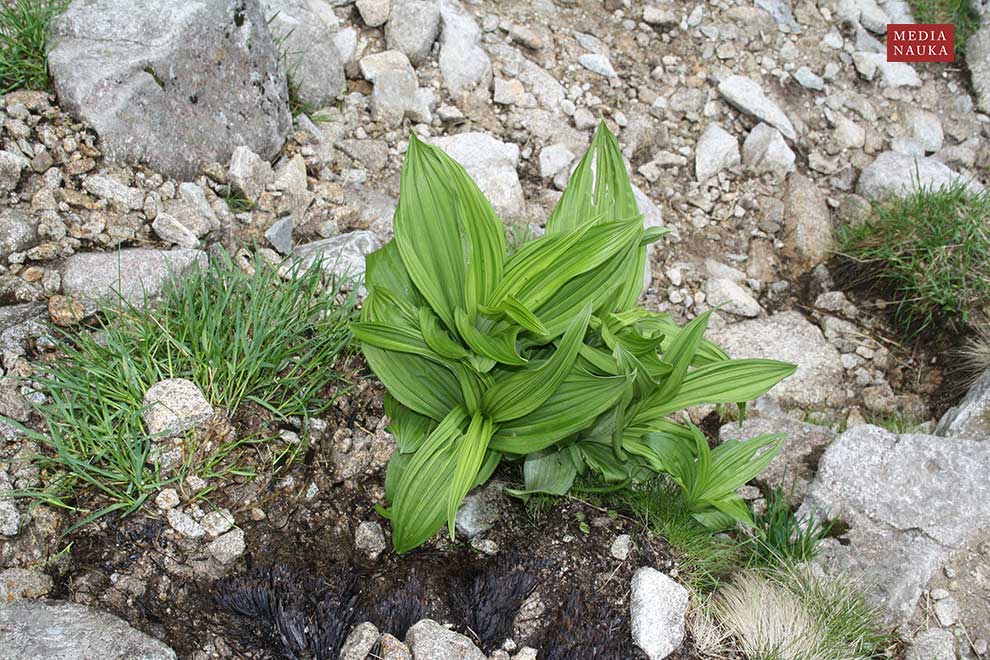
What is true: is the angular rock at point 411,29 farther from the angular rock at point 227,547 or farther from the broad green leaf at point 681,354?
the angular rock at point 227,547

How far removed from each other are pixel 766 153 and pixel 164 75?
3.75 m

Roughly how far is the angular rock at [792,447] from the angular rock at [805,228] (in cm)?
149

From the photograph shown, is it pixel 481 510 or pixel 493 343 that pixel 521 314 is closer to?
pixel 493 343

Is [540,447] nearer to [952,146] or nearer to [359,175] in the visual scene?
[359,175]

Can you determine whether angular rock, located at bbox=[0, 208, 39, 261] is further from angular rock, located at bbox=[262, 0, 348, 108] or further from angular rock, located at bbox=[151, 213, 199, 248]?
angular rock, located at bbox=[262, 0, 348, 108]

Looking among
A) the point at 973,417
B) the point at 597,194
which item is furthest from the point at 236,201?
the point at 973,417

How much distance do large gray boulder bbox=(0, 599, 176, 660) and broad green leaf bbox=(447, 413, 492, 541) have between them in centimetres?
99

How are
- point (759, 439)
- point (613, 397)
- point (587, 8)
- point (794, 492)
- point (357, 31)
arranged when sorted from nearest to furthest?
point (613, 397), point (759, 439), point (794, 492), point (357, 31), point (587, 8)

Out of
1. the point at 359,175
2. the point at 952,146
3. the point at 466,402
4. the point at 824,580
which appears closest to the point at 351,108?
the point at 359,175

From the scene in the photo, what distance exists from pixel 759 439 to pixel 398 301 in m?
1.50

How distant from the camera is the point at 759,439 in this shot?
335cm

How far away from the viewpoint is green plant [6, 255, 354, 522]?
9.89ft

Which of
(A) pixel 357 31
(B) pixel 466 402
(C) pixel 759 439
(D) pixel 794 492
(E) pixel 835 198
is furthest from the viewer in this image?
(E) pixel 835 198

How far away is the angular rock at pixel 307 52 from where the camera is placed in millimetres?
4871
